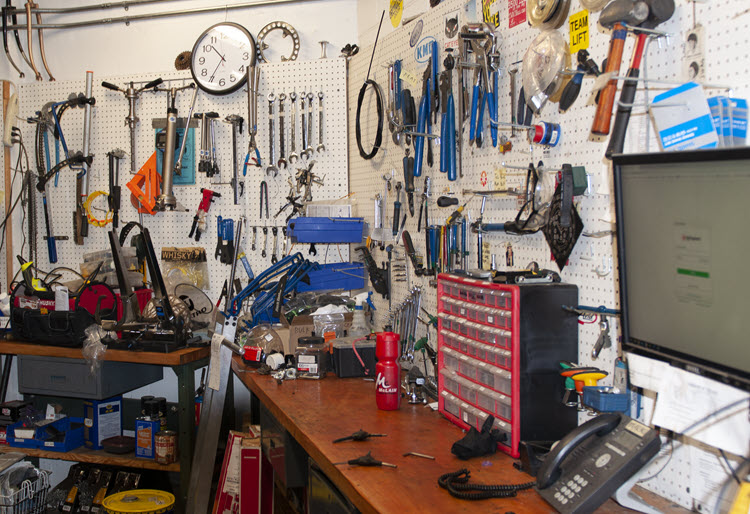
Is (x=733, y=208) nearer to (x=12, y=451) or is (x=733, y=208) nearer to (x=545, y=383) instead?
(x=545, y=383)

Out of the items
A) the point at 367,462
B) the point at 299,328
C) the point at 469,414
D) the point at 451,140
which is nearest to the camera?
the point at 367,462

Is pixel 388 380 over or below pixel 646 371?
below

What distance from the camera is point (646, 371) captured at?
118 cm

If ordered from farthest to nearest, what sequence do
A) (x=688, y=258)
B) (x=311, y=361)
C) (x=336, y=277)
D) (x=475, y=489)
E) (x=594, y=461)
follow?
(x=336, y=277) < (x=311, y=361) < (x=475, y=489) < (x=594, y=461) < (x=688, y=258)

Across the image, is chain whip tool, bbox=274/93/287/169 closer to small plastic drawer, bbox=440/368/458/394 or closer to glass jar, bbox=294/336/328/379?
glass jar, bbox=294/336/328/379

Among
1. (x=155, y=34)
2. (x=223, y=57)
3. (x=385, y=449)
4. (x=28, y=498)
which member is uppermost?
A: (x=155, y=34)

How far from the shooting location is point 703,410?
1.03 metres

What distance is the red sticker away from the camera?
1.79 m

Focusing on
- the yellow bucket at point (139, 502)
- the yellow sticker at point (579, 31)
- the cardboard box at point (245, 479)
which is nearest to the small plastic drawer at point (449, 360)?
the yellow sticker at point (579, 31)

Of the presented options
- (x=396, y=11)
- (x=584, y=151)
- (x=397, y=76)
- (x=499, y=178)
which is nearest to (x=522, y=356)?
(x=584, y=151)

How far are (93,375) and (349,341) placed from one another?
1.32 meters

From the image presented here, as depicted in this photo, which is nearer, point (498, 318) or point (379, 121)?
point (498, 318)

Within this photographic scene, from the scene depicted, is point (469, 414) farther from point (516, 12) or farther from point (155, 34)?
point (155, 34)

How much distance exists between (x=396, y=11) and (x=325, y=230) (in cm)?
108
